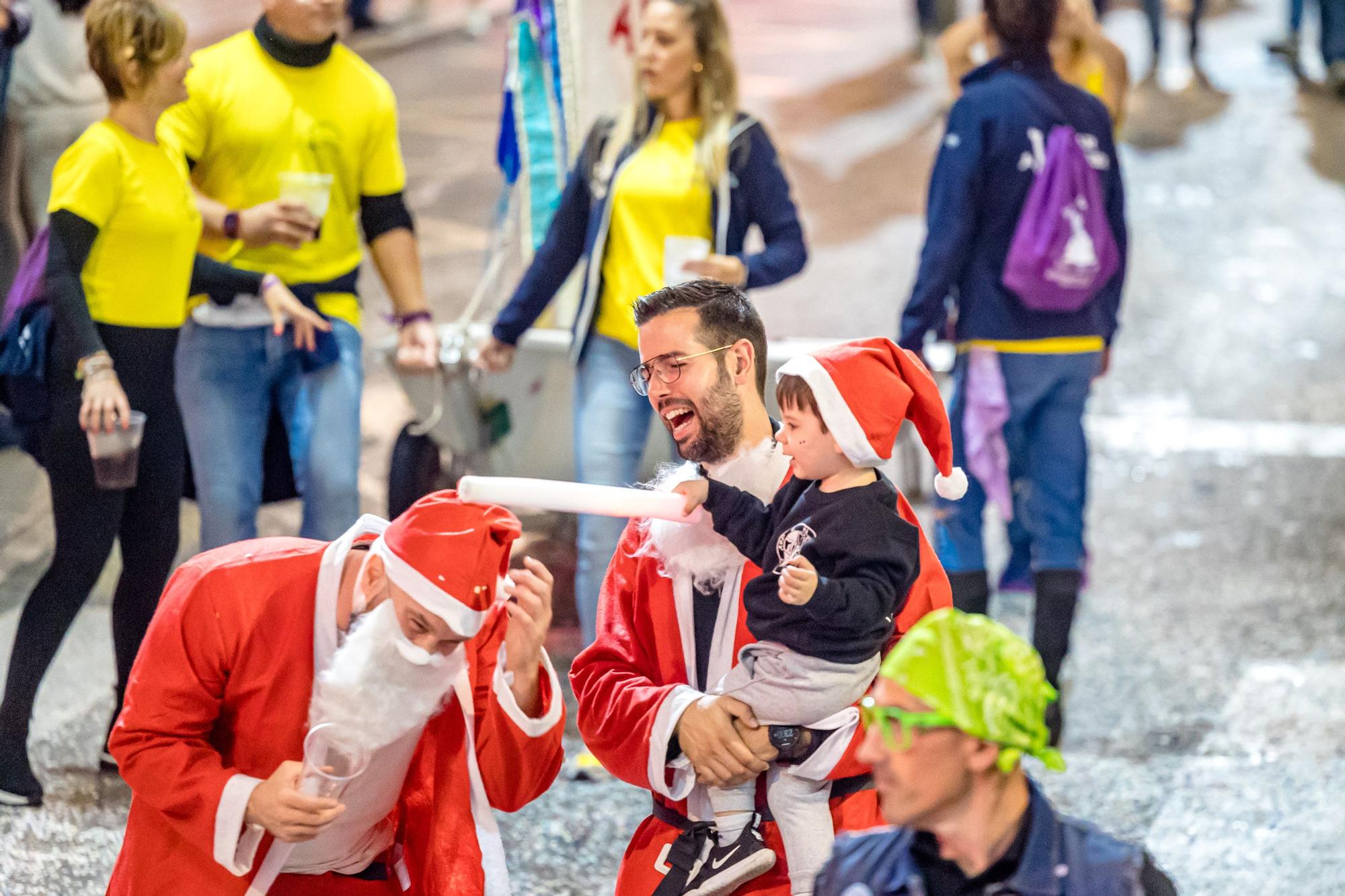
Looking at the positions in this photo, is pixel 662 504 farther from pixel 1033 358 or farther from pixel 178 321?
pixel 1033 358

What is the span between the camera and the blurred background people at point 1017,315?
4277 millimetres

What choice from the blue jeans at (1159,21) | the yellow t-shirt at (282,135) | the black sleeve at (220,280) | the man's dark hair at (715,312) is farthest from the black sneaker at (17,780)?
the blue jeans at (1159,21)

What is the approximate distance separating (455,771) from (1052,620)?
2.26 meters

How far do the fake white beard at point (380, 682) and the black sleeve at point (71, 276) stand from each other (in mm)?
1517

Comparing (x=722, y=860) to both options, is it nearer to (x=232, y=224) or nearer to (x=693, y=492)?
(x=693, y=492)

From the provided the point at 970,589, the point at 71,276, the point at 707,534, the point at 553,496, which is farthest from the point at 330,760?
the point at 970,589

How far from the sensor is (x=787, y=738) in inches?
97.7

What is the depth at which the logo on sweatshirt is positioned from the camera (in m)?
2.42

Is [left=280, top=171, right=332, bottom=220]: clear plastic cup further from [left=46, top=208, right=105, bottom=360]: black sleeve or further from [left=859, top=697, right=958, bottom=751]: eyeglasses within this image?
[left=859, top=697, right=958, bottom=751]: eyeglasses

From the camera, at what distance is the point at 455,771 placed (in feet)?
8.55

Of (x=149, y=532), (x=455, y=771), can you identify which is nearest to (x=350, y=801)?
(x=455, y=771)

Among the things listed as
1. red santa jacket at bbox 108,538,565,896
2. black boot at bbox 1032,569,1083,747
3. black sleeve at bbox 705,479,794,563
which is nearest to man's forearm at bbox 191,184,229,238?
red santa jacket at bbox 108,538,565,896

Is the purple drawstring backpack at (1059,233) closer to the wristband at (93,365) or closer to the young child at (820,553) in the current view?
the young child at (820,553)

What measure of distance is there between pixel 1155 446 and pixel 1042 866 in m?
5.10
